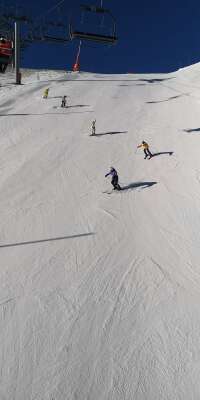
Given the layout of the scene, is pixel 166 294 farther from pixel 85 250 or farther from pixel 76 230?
pixel 76 230

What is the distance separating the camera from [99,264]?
12.4 metres

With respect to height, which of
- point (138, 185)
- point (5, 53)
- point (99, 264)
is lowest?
point (99, 264)

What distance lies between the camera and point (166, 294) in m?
11.1

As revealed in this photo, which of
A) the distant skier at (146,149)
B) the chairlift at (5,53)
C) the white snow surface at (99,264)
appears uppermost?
the chairlift at (5,53)

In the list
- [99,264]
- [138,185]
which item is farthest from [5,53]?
[99,264]

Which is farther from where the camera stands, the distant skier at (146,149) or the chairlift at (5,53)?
the chairlift at (5,53)

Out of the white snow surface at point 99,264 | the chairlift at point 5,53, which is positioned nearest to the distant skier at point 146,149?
the white snow surface at point 99,264

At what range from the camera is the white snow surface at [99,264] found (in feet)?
29.3

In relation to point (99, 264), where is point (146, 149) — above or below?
above

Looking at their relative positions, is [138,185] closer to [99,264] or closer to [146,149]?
[146,149]

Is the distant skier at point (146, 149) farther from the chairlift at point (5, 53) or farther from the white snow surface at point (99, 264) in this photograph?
the chairlift at point (5, 53)

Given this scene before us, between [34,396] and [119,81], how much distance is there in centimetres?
3738

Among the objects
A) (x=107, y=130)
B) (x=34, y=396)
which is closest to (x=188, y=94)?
(x=107, y=130)

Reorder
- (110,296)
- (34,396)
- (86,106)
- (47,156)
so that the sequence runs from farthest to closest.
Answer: (86,106) → (47,156) → (110,296) → (34,396)
